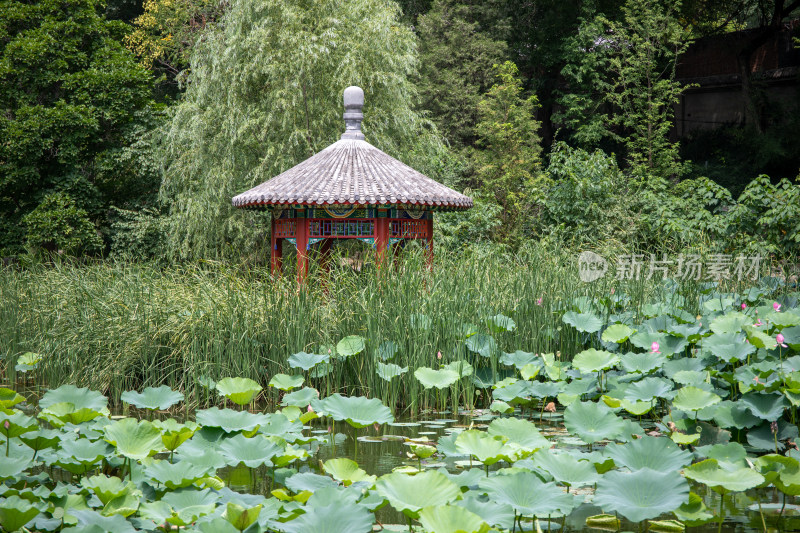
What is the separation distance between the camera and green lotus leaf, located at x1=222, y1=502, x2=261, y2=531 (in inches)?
68.2

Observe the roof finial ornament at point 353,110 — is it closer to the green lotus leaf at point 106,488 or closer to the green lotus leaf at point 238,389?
the green lotus leaf at point 238,389

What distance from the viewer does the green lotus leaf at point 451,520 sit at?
63.4 inches

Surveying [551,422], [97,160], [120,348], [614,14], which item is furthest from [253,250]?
[614,14]

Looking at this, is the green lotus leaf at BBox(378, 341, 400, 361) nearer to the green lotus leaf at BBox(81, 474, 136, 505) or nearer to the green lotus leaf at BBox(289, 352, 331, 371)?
the green lotus leaf at BBox(289, 352, 331, 371)

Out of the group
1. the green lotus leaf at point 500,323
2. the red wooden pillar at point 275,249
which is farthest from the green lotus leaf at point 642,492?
the red wooden pillar at point 275,249

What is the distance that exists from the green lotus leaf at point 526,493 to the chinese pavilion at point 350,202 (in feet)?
13.4

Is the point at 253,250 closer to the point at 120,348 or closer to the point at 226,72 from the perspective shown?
the point at 226,72

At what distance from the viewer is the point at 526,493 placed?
1.91 meters

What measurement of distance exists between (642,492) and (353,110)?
584 centimetres

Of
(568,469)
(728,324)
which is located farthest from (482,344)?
(568,469)

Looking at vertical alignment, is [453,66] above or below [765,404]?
above

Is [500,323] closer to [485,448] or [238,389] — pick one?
[238,389]

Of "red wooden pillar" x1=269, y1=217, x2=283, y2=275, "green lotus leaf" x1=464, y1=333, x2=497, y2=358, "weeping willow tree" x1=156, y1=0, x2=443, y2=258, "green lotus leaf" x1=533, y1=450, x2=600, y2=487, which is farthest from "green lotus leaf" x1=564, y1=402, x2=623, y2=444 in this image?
"weeping willow tree" x1=156, y1=0, x2=443, y2=258

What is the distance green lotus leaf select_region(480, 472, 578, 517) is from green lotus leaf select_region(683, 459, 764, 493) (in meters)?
0.44
